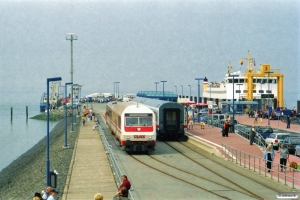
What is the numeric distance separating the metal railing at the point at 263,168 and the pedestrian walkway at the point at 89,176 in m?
6.67

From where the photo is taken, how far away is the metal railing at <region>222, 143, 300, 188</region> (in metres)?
21.3

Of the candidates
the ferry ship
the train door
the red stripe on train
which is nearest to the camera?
the red stripe on train

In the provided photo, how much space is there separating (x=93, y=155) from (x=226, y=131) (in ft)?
41.2

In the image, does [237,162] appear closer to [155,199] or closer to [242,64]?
[155,199]

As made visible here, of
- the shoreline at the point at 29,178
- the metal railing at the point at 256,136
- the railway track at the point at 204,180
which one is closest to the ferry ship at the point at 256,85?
the metal railing at the point at 256,136

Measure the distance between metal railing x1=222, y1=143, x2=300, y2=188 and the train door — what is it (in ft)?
30.1

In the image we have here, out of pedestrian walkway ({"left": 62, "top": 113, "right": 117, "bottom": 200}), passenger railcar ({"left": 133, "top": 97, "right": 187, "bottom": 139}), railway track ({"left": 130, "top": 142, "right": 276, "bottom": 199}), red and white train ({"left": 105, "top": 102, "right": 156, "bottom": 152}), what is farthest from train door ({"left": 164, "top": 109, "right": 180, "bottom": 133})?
railway track ({"left": 130, "top": 142, "right": 276, "bottom": 199})

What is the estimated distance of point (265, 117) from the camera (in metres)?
68.3

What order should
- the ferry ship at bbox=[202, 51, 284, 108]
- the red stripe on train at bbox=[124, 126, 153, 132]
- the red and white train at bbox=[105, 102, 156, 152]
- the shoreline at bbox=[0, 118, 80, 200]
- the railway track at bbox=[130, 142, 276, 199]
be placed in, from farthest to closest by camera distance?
the ferry ship at bbox=[202, 51, 284, 108]
the red stripe on train at bbox=[124, 126, 153, 132]
the red and white train at bbox=[105, 102, 156, 152]
the shoreline at bbox=[0, 118, 80, 200]
the railway track at bbox=[130, 142, 276, 199]

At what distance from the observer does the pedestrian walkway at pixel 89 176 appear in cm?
2003

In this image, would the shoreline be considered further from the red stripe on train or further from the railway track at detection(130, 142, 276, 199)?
the railway track at detection(130, 142, 276, 199)

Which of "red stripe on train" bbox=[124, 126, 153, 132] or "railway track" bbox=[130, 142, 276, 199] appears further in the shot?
"red stripe on train" bbox=[124, 126, 153, 132]

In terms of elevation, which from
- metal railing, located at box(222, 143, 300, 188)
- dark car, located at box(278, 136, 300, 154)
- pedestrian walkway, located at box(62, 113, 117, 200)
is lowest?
pedestrian walkway, located at box(62, 113, 117, 200)

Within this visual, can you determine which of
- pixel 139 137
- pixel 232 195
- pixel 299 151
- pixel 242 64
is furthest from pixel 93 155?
pixel 242 64
